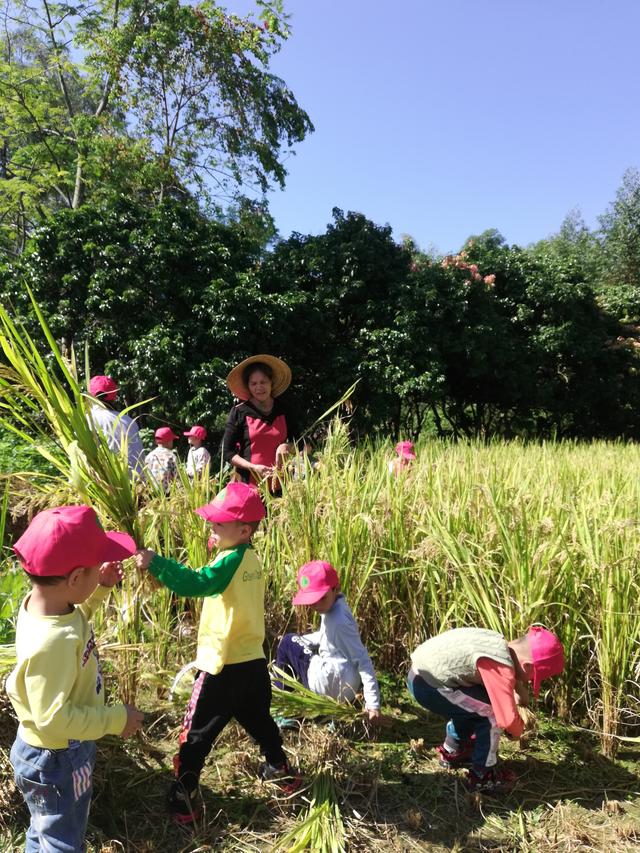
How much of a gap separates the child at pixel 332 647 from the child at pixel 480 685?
0.77 ft

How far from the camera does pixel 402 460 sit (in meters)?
3.97

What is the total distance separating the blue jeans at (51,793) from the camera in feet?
4.77

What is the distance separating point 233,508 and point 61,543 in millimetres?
641


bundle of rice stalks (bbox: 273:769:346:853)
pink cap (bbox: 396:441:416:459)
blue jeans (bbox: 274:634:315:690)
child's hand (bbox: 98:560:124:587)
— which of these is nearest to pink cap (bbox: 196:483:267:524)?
child's hand (bbox: 98:560:124:587)

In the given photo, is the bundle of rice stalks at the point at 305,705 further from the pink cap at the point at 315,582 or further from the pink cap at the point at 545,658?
the pink cap at the point at 545,658

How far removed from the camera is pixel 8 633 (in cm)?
221

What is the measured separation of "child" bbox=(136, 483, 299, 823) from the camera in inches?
74.7

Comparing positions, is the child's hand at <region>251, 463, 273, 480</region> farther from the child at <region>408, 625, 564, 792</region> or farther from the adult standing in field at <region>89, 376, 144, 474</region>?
the child at <region>408, 625, 564, 792</region>

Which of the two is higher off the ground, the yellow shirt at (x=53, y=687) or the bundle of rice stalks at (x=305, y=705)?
the yellow shirt at (x=53, y=687)

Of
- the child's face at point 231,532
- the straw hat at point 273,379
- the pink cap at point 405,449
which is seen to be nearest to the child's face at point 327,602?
the child's face at point 231,532

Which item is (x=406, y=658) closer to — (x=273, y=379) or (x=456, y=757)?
(x=456, y=757)

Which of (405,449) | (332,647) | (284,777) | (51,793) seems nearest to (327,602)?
(332,647)

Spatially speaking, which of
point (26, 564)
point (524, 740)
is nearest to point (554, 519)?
point (524, 740)

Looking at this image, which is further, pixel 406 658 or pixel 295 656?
pixel 406 658
